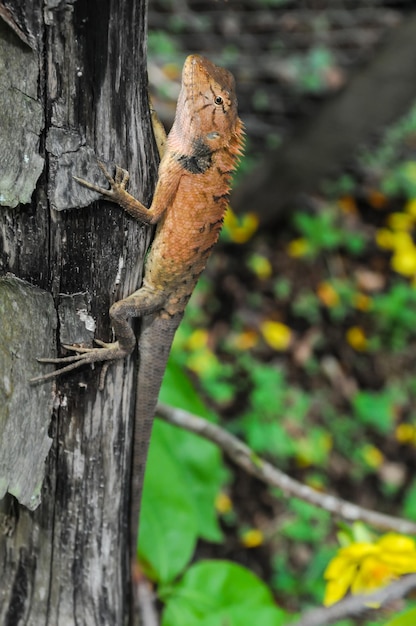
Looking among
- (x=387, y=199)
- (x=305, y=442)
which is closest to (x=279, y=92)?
(x=387, y=199)

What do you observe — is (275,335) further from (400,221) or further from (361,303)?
(400,221)

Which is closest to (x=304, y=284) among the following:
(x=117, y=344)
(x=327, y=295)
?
(x=327, y=295)

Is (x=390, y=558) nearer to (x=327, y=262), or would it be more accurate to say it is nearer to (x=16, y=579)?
(x=16, y=579)

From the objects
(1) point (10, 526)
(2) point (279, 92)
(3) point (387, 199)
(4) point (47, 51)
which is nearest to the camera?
(4) point (47, 51)

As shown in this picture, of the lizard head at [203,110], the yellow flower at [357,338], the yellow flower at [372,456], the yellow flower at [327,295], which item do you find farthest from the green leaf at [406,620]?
the yellow flower at [327,295]

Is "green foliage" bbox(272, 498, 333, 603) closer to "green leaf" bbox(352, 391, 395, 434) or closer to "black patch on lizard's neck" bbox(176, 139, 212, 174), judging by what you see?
"green leaf" bbox(352, 391, 395, 434)
